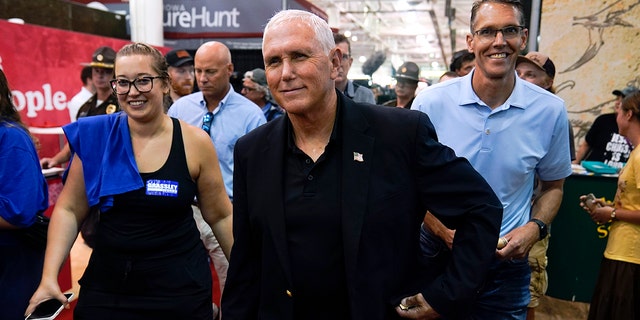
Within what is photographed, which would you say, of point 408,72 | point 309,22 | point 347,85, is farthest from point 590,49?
point 309,22

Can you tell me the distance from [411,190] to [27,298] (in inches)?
71.9

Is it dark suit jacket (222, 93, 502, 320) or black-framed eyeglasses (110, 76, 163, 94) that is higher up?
black-framed eyeglasses (110, 76, 163, 94)

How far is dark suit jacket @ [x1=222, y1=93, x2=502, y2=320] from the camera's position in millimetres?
1326

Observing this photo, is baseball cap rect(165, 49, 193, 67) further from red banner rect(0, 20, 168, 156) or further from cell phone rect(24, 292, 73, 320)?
cell phone rect(24, 292, 73, 320)

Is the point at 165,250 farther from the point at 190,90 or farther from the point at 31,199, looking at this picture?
the point at 190,90

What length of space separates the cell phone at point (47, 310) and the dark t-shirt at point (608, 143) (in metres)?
4.37

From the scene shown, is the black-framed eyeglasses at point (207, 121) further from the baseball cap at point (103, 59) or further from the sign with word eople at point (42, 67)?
the sign with word eople at point (42, 67)

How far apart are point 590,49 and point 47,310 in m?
5.10

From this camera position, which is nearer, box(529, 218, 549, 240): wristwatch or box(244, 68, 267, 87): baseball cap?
box(529, 218, 549, 240): wristwatch

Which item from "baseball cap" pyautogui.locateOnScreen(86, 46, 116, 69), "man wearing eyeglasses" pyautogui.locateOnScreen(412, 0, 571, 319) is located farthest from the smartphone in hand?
"baseball cap" pyautogui.locateOnScreen(86, 46, 116, 69)

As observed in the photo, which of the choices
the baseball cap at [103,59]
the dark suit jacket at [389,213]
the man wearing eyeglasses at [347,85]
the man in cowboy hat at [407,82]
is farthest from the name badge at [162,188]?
the man in cowboy hat at [407,82]

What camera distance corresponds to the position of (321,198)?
4.42 feet

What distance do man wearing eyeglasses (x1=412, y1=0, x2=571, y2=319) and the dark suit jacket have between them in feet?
1.49

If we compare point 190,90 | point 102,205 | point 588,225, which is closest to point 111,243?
point 102,205
